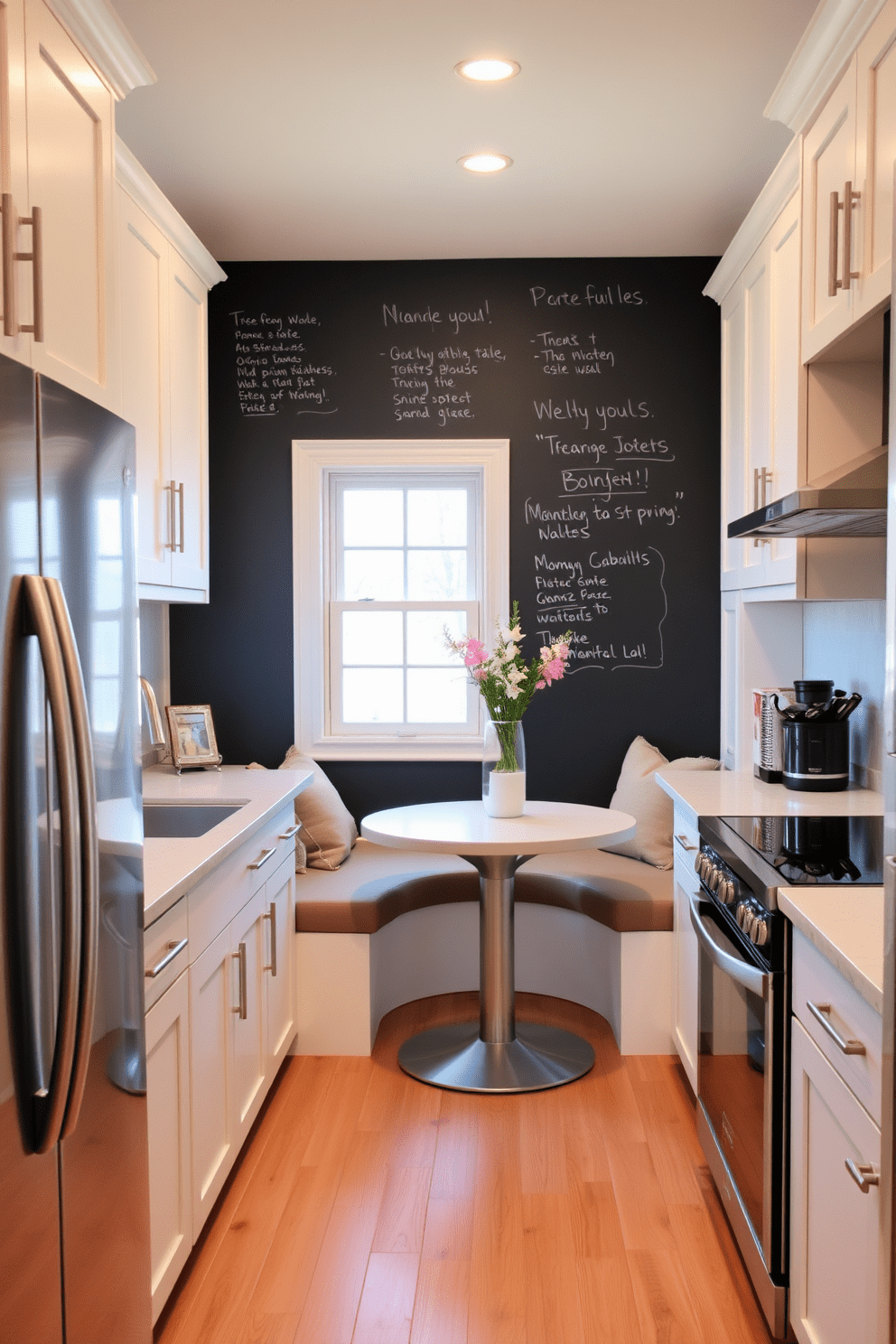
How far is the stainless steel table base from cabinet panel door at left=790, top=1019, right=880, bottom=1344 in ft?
4.50

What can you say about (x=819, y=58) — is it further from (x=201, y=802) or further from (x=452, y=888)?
(x=452, y=888)

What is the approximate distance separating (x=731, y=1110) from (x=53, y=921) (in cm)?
158

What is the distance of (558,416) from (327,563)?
3.48 ft

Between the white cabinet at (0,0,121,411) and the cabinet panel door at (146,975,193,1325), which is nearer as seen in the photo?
the white cabinet at (0,0,121,411)

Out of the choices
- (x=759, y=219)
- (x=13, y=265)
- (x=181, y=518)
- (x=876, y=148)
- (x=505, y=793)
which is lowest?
(x=505, y=793)

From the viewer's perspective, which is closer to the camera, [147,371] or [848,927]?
[848,927]

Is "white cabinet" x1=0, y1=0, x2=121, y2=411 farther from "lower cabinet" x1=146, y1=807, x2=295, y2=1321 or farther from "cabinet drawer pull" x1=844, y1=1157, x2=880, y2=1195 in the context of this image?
"cabinet drawer pull" x1=844, y1=1157, x2=880, y2=1195

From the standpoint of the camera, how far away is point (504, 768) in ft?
11.0

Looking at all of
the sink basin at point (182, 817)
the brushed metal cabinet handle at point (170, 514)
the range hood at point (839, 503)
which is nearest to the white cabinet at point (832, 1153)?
the range hood at point (839, 503)

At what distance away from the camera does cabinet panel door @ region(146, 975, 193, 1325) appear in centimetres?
198

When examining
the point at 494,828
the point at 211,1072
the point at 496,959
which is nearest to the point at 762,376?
the point at 494,828

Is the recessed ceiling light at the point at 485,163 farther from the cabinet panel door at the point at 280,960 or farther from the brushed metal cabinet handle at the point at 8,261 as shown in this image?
the cabinet panel door at the point at 280,960

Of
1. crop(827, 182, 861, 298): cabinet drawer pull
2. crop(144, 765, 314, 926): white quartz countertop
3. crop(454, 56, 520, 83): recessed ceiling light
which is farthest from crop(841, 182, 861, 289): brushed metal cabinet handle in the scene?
crop(144, 765, 314, 926): white quartz countertop

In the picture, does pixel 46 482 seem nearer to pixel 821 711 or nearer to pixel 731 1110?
pixel 731 1110
